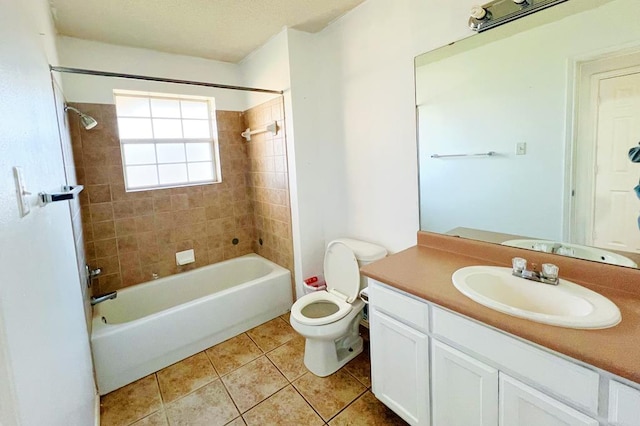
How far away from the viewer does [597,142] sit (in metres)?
1.28

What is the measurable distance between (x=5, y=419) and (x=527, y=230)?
76.7 inches

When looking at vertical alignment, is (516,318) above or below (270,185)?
below

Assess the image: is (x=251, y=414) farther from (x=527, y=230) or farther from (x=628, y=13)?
(x=628, y=13)

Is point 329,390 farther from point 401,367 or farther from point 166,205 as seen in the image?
point 166,205

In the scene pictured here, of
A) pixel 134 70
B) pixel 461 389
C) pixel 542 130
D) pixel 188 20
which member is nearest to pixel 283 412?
pixel 461 389

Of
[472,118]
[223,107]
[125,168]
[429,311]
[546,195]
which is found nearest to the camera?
[429,311]

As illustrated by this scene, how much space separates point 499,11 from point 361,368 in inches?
89.3

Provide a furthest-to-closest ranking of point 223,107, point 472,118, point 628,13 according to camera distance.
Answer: point 223,107, point 472,118, point 628,13

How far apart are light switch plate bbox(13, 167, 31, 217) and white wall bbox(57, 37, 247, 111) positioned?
211 cm

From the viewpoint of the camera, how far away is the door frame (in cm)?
123

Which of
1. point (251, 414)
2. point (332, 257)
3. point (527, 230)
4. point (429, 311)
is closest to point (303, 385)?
point (251, 414)

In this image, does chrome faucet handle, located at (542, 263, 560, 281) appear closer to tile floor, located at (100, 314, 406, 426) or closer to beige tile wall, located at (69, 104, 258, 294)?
tile floor, located at (100, 314, 406, 426)

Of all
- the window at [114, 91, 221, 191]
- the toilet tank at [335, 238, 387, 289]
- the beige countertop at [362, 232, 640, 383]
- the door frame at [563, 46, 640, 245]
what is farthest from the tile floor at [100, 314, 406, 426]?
the window at [114, 91, 221, 191]

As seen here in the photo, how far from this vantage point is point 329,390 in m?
1.90
